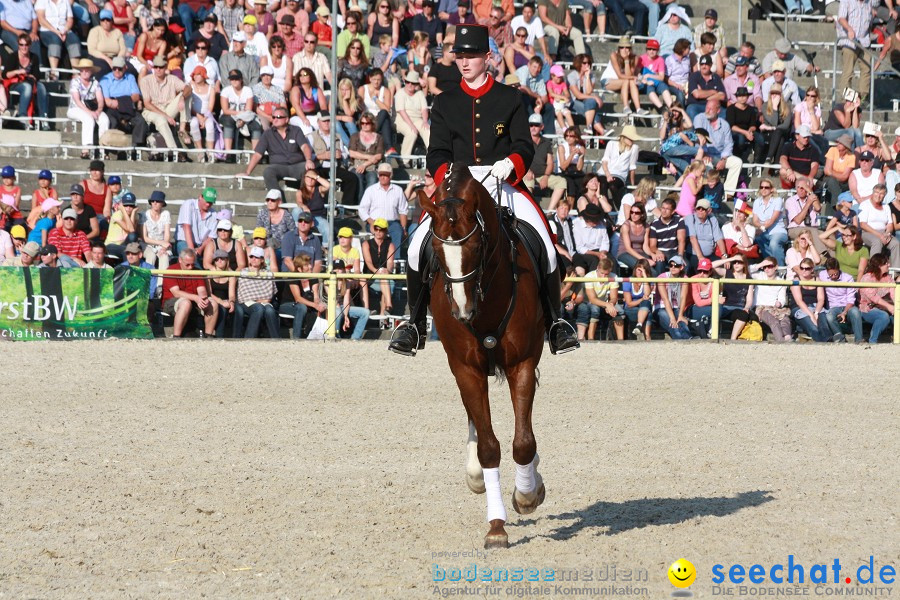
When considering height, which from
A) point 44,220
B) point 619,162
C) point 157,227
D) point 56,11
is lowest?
point 157,227

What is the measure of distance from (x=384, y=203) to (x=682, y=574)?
1296cm

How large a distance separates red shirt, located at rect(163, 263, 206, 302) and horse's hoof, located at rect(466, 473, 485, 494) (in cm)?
947

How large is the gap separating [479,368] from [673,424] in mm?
4813

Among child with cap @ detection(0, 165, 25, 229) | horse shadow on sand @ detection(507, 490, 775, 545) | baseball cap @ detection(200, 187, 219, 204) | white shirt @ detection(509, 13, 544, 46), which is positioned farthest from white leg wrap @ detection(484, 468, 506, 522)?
white shirt @ detection(509, 13, 544, 46)

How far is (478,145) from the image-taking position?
8430 millimetres

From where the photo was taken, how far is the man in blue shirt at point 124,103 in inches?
789

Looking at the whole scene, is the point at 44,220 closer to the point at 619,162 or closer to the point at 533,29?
the point at 619,162

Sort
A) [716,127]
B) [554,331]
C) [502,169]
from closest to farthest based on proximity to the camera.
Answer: [502,169], [554,331], [716,127]

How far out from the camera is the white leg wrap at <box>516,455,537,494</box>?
7.71 m

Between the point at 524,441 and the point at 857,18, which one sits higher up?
the point at 857,18

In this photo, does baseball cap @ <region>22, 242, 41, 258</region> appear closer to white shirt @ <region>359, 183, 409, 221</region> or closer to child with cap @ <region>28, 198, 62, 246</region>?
child with cap @ <region>28, 198, 62, 246</region>

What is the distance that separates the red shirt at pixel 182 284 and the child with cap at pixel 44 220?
185cm

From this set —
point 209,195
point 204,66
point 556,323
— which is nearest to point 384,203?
point 209,195

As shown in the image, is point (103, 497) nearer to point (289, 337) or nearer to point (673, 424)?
point (673, 424)
